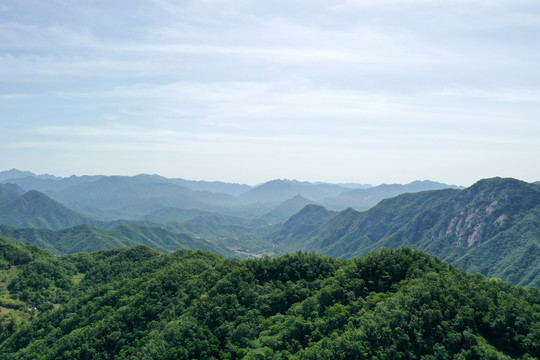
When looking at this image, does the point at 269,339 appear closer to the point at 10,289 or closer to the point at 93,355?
the point at 93,355

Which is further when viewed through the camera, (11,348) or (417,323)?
(11,348)

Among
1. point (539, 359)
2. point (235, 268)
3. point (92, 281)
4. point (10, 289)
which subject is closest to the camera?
point (539, 359)

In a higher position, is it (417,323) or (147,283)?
(417,323)

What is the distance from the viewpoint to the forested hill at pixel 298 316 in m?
64.2

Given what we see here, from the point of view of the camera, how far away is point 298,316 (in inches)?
3182

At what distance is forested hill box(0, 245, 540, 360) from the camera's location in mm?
64250

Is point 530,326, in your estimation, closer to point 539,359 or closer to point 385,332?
point 539,359

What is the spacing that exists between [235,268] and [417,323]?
2503 inches

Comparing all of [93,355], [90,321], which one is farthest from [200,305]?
[90,321]

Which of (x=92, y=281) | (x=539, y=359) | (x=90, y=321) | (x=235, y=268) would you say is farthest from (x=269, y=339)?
(x=92, y=281)

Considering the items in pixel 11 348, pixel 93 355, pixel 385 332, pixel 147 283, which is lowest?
pixel 11 348

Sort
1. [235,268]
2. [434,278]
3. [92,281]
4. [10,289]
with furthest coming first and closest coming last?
[92,281] → [10,289] → [235,268] → [434,278]

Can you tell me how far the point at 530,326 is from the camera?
63.5 metres

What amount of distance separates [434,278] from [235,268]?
2508 inches
